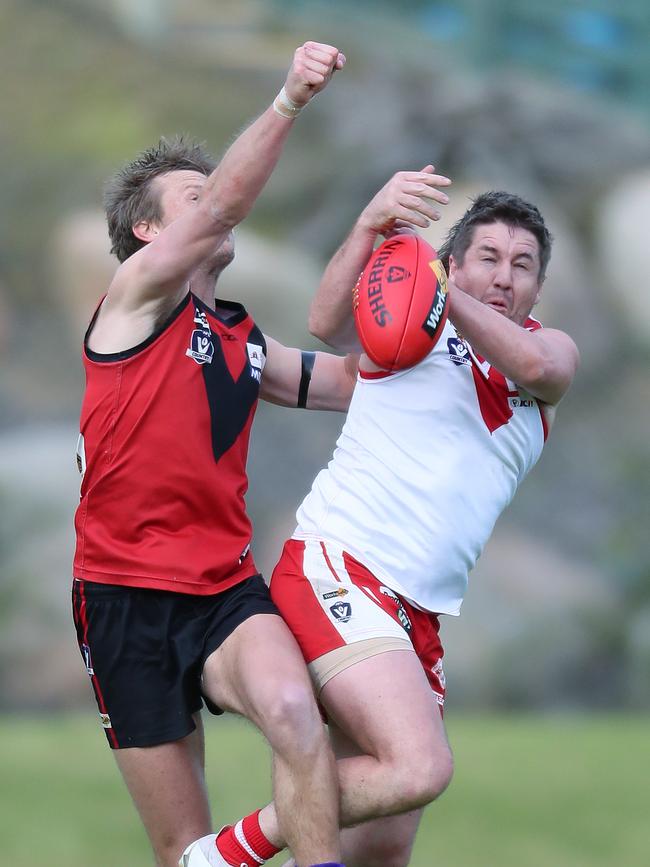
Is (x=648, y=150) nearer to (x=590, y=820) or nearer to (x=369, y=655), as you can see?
(x=590, y=820)

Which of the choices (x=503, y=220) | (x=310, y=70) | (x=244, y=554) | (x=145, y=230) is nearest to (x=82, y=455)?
(x=244, y=554)

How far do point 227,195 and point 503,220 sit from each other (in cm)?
92

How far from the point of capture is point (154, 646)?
3.70 meters

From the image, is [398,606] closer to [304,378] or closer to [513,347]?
[513,347]

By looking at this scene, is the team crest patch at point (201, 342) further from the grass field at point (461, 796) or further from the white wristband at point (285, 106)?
the grass field at point (461, 796)

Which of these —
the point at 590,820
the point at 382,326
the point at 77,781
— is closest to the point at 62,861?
the point at 77,781

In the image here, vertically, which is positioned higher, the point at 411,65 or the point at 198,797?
the point at 411,65

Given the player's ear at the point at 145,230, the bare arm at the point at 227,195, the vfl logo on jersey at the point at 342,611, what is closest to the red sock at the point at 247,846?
the vfl logo on jersey at the point at 342,611

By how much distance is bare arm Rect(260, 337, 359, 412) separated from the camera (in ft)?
13.9

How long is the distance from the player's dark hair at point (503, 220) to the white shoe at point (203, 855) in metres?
1.89

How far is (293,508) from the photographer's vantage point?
11.8 metres

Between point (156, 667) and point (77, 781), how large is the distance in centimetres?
595

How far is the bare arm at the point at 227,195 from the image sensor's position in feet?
11.1

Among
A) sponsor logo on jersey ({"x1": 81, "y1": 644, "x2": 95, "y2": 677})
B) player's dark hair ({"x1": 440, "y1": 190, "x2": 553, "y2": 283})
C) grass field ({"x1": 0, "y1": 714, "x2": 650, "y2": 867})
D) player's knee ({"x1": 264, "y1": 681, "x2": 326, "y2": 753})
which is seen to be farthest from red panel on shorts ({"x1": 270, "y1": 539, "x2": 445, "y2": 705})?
grass field ({"x1": 0, "y1": 714, "x2": 650, "y2": 867})
